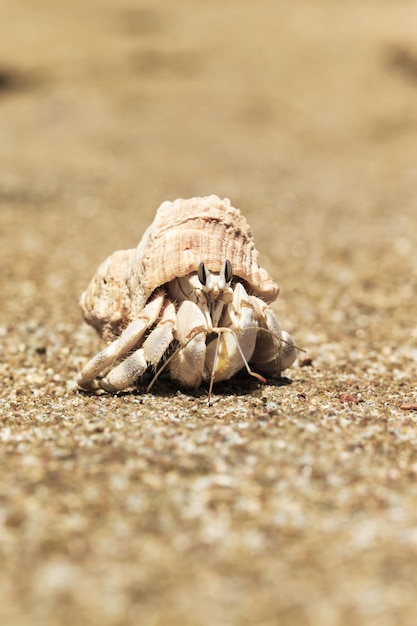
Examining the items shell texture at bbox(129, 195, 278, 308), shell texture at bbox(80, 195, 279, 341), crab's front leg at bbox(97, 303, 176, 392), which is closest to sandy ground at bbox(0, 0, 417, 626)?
crab's front leg at bbox(97, 303, 176, 392)

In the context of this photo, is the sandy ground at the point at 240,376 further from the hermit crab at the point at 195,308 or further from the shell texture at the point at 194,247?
the shell texture at the point at 194,247

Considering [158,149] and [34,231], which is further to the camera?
[158,149]

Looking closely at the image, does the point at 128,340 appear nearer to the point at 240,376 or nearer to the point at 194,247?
the point at 194,247

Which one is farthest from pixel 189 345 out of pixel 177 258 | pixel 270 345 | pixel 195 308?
pixel 270 345

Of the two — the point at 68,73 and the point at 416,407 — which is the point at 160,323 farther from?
the point at 68,73

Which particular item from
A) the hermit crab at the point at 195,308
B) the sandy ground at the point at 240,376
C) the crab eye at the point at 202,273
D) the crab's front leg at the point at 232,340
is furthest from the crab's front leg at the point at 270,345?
the crab eye at the point at 202,273

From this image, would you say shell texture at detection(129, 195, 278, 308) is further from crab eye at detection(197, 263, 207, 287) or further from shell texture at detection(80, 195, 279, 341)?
crab eye at detection(197, 263, 207, 287)

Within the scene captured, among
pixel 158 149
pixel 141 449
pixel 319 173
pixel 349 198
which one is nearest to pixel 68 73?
pixel 158 149

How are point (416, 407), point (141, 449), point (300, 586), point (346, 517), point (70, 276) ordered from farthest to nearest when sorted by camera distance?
point (70, 276)
point (416, 407)
point (141, 449)
point (346, 517)
point (300, 586)
